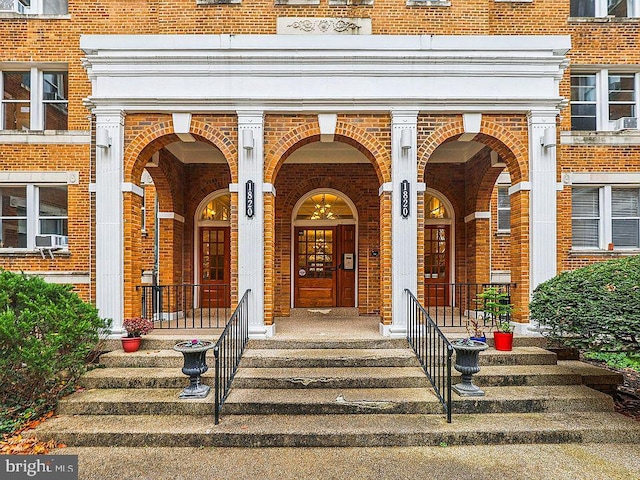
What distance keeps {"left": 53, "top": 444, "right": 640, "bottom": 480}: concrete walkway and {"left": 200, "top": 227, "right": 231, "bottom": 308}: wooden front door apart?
5.77 m

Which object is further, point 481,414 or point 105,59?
point 105,59

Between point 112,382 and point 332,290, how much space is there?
5.60 m

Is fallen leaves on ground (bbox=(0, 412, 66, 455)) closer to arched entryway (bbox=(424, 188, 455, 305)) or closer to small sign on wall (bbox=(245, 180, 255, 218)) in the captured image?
small sign on wall (bbox=(245, 180, 255, 218))

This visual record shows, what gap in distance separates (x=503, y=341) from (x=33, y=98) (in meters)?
11.6

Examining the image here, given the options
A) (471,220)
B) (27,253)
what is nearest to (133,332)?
(27,253)

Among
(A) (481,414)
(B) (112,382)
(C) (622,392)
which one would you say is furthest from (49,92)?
(C) (622,392)

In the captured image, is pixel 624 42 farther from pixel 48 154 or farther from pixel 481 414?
pixel 48 154

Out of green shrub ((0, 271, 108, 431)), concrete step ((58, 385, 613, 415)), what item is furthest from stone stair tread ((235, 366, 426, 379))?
green shrub ((0, 271, 108, 431))

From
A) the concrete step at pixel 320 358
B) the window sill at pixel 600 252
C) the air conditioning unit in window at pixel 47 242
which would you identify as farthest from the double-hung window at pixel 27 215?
the window sill at pixel 600 252

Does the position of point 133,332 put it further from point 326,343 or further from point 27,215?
point 27,215

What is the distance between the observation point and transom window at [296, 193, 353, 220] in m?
9.96

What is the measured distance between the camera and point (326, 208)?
393 inches

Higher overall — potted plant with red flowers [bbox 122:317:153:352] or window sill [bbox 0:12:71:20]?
window sill [bbox 0:12:71:20]

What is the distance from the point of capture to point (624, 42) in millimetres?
9125
